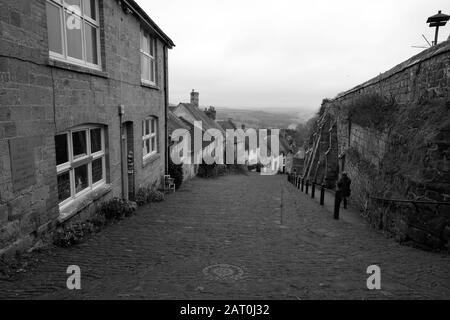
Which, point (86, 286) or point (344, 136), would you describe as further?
point (344, 136)

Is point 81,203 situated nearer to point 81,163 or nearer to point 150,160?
point 81,163

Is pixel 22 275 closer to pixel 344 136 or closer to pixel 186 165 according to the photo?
pixel 344 136

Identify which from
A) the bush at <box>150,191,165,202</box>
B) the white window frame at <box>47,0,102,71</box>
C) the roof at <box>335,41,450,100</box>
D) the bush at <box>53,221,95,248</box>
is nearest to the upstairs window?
the white window frame at <box>47,0,102,71</box>

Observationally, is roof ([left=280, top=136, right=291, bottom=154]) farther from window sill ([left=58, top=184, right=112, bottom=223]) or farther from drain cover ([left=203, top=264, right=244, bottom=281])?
drain cover ([left=203, top=264, right=244, bottom=281])

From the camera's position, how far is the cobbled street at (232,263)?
4125 millimetres

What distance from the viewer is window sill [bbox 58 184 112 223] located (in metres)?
6.21

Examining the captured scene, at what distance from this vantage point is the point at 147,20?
419 inches

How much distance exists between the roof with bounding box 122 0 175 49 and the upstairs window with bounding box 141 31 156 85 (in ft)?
1.27

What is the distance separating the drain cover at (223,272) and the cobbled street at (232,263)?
0.05 feet

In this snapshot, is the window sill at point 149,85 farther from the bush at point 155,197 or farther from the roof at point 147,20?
the bush at point 155,197

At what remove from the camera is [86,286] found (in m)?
4.29
